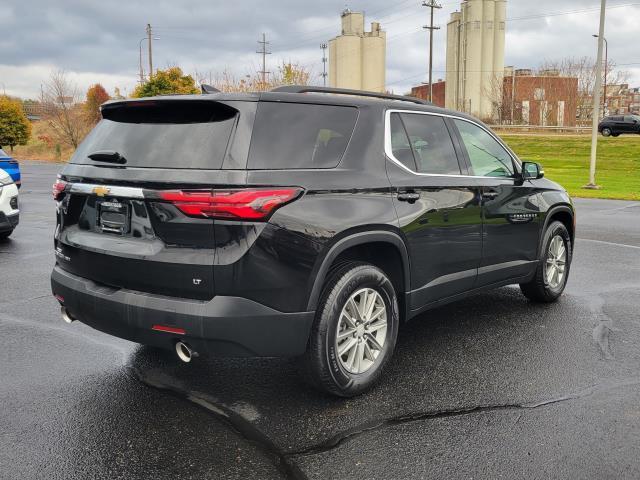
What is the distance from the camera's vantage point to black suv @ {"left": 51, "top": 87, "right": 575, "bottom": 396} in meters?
3.26

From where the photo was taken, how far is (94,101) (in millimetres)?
52219

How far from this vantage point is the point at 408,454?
317 cm

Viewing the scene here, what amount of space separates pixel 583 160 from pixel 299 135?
36.9 meters

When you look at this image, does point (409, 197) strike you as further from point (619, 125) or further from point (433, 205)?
point (619, 125)

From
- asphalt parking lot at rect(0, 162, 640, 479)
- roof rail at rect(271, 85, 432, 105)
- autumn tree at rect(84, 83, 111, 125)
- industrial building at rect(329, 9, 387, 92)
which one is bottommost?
asphalt parking lot at rect(0, 162, 640, 479)

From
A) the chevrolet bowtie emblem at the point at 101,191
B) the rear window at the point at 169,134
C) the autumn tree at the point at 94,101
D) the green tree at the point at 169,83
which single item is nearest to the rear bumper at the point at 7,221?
the rear window at the point at 169,134

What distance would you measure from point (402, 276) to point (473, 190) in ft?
3.53

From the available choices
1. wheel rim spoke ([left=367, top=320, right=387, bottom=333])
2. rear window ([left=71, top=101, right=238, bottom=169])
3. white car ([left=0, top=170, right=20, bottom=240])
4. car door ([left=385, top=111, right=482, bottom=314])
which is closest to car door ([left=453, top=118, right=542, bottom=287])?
car door ([left=385, top=111, right=482, bottom=314])

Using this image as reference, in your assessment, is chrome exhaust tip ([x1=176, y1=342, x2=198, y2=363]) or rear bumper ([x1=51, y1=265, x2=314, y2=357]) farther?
chrome exhaust tip ([x1=176, y1=342, x2=198, y2=363])

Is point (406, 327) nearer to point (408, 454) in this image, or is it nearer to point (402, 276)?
point (402, 276)

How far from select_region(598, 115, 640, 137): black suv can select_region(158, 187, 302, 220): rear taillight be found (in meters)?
49.6

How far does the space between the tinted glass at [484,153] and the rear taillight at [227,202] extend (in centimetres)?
226

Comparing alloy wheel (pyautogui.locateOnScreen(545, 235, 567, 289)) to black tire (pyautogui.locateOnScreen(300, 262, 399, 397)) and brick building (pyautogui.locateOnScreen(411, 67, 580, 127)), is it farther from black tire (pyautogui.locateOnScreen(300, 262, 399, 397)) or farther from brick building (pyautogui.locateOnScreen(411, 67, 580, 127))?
brick building (pyautogui.locateOnScreen(411, 67, 580, 127))

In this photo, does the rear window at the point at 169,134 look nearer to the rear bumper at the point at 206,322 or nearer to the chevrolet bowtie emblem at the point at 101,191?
the chevrolet bowtie emblem at the point at 101,191
